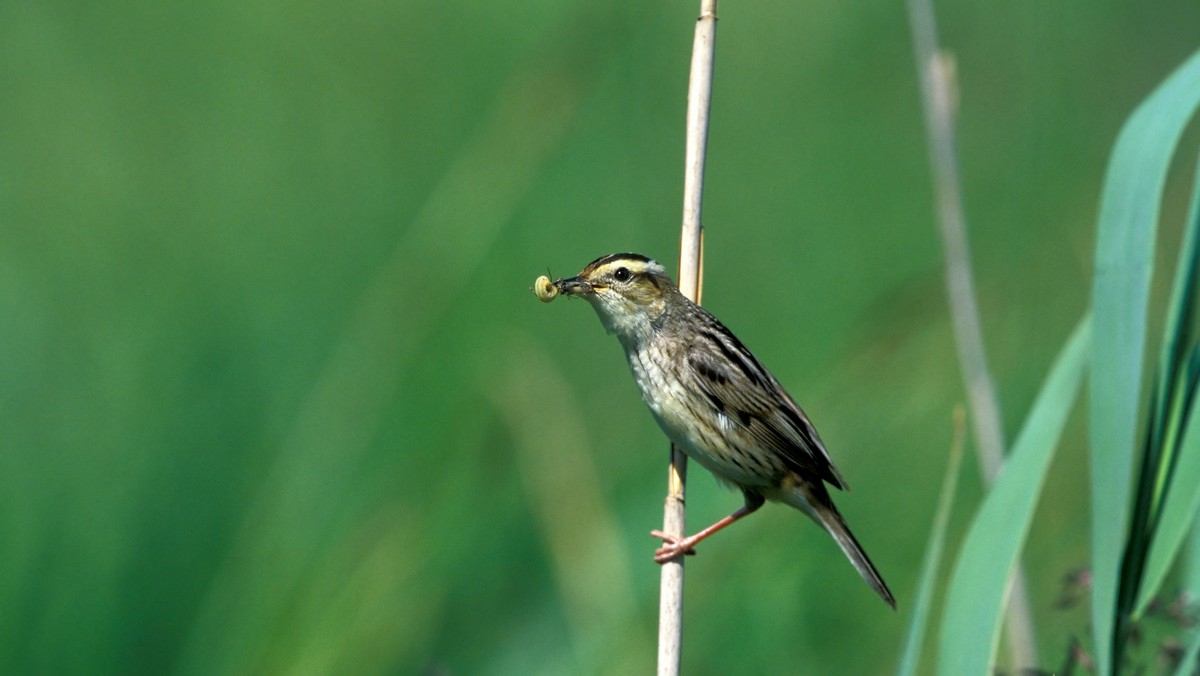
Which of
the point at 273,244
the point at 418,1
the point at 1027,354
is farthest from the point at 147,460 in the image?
the point at 418,1

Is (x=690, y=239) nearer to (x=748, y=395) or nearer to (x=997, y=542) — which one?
(x=748, y=395)

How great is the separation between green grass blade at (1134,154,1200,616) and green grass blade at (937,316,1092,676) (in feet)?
0.47

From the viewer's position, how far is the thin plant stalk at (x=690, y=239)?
7.55 feet

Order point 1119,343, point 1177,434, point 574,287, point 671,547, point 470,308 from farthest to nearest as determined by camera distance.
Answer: point 470,308, point 574,287, point 671,547, point 1177,434, point 1119,343

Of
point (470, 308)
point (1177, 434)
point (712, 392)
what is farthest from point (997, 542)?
point (470, 308)

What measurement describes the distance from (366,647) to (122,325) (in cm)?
136

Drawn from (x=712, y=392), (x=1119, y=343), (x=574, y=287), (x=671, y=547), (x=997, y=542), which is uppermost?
(x=574, y=287)

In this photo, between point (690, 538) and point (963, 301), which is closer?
point (690, 538)

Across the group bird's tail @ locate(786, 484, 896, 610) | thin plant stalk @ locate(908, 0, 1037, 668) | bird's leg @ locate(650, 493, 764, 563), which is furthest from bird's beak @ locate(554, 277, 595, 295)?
thin plant stalk @ locate(908, 0, 1037, 668)

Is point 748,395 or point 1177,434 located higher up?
point 748,395

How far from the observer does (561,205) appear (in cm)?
422

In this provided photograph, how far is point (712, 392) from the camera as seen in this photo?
9.72 feet

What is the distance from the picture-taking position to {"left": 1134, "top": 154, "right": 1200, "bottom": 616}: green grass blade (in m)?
1.94

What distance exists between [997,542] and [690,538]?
788mm
